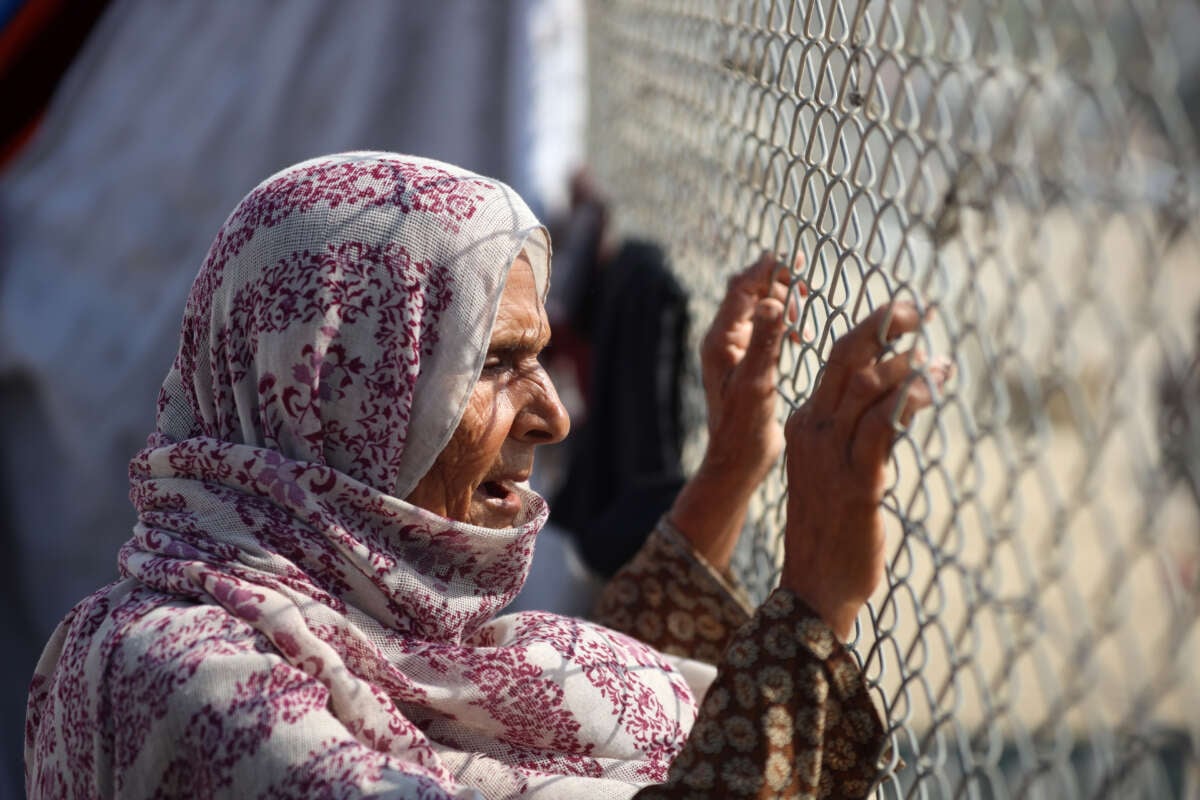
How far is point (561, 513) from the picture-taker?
342cm

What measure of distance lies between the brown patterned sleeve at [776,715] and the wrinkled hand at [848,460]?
1.4 inches

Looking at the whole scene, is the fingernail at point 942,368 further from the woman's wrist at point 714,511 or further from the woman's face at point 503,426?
the woman's wrist at point 714,511


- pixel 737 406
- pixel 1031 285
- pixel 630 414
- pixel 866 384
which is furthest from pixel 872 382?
pixel 630 414

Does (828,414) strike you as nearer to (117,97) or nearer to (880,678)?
(880,678)

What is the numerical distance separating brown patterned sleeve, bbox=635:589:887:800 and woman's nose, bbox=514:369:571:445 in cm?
37

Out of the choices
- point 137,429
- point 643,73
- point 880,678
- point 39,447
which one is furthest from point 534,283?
point 39,447

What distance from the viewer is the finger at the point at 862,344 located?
1.33 metres

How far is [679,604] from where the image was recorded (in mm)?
1938

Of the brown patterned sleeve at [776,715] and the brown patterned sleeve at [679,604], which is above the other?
→ the brown patterned sleeve at [776,715]

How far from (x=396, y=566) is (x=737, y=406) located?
59 cm

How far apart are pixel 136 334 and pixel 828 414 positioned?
3054mm

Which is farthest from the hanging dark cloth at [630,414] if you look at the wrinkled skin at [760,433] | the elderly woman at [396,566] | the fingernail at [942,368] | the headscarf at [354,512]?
the fingernail at [942,368]

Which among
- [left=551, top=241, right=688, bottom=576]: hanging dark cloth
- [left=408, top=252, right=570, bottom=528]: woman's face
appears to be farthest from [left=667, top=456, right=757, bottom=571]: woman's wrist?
[left=551, top=241, right=688, bottom=576]: hanging dark cloth

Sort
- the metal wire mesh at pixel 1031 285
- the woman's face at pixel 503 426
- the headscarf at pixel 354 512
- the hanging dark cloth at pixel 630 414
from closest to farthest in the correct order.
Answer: the metal wire mesh at pixel 1031 285 → the headscarf at pixel 354 512 → the woman's face at pixel 503 426 → the hanging dark cloth at pixel 630 414
